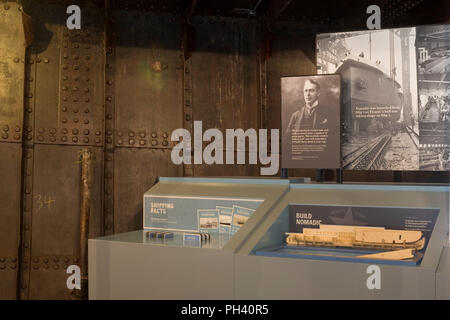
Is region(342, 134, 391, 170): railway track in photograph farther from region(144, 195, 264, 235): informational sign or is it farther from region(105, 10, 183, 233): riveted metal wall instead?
region(105, 10, 183, 233): riveted metal wall

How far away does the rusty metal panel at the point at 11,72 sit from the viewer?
211 inches

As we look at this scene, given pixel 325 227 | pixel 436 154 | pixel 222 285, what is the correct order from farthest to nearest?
1. pixel 436 154
2. pixel 325 227
3. pixel 222 285

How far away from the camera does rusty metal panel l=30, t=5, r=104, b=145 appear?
5.55 metres

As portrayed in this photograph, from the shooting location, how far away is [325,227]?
10.3ft

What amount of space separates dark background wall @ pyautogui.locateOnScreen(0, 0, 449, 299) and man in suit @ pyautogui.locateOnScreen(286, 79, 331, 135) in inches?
87.5

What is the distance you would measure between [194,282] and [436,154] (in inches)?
82.5

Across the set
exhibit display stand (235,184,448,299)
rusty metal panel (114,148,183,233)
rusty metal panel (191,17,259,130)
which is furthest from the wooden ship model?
rusty metal panel (191,17,259,130)

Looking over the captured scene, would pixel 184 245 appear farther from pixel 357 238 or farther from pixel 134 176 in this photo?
pixel 134 176

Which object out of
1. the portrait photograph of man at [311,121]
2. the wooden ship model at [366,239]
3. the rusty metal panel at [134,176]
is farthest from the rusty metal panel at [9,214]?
the wooden ship model at [366,239]

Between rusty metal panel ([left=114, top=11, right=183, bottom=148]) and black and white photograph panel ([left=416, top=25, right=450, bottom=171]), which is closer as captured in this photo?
black and white photograph panel ([left=416, top=25, right=450, bottom=171])

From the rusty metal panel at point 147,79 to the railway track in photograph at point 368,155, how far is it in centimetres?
282
